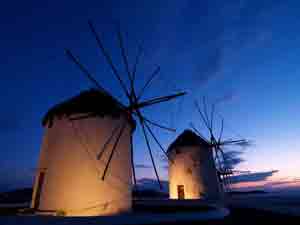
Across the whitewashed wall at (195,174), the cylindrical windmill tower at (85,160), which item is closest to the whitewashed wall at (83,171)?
the cylindrical windmill tower at (85,160)

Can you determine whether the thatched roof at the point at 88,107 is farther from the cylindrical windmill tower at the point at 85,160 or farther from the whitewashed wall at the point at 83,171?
the whitewashed wall at the point at 83,171

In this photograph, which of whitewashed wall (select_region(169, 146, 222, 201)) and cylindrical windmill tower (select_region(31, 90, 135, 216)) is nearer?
cylindrical windmill tower (select_region(31, 90, 135, 216))

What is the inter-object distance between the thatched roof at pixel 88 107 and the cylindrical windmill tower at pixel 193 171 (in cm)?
1069

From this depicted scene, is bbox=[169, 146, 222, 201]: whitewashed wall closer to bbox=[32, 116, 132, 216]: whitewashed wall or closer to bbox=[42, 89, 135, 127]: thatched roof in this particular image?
bbox=[32, 116, 132, 216]: whitewashed wall

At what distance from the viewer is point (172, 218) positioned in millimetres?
6289

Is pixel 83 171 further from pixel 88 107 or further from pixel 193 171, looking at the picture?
pixel 193 171

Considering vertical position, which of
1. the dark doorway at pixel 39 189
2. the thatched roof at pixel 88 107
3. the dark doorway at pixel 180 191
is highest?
the thatched roof at pixel 88 107

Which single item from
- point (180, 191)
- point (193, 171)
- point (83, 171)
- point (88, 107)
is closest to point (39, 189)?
point (83, 171)

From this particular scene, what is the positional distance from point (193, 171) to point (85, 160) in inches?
558

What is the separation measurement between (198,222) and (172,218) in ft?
3.26

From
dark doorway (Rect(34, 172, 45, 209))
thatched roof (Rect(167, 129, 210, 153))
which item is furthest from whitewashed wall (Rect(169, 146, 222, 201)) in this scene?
Result: dark doorway (Rect(34, 172, 45, 209))

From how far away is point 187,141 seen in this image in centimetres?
2156

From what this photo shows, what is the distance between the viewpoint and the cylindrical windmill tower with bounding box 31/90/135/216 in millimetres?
8719

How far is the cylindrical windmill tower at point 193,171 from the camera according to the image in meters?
19.6
